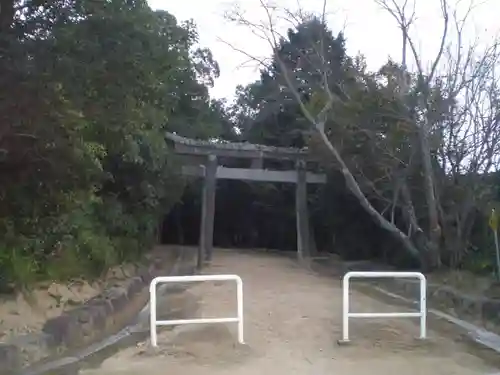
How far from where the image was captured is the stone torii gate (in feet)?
60.3

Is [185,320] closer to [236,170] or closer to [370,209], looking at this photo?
[370,209]

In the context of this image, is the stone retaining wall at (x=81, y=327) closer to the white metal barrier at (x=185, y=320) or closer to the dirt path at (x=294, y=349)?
the dirt path at (x=294, y=349)

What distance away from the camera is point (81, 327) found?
7.96 metres

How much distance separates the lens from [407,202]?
14.1 meters

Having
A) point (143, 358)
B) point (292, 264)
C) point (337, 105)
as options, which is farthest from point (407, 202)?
point (143, 358)

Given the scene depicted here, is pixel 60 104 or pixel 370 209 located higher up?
pixel 60 104

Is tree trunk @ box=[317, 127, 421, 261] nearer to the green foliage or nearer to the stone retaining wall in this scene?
the stone retaining wall

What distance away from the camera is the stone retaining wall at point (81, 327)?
632cm

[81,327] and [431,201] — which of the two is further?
[431,201]

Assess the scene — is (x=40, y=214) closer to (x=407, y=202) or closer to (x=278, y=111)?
(x=407, y=202)

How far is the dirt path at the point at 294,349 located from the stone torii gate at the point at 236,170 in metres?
8.54

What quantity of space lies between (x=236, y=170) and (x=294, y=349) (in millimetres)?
12688

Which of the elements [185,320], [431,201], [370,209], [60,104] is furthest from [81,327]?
[370,209]

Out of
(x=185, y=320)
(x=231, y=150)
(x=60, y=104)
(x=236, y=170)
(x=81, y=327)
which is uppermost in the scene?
(x=231, y=150)
